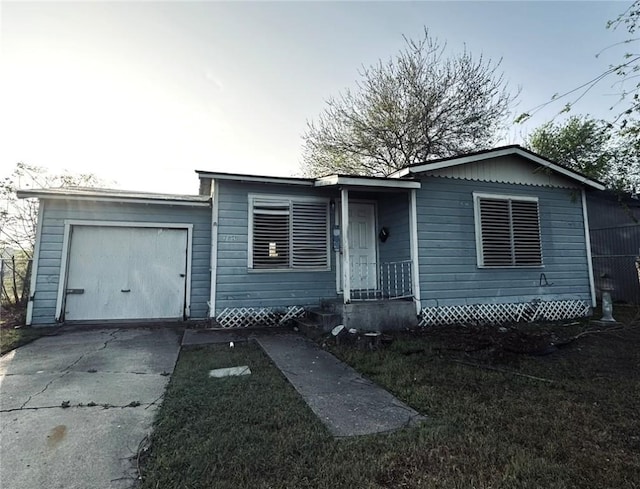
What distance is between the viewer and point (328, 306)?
670 cm

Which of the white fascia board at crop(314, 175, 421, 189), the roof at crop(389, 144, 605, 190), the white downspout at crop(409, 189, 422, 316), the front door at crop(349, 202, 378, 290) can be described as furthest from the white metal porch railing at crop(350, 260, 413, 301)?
the roof at crop(389, 144, 605, 190)

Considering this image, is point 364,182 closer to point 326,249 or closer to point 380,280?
point 326,249

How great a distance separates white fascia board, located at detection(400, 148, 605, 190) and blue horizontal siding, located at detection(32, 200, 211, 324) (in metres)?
4.65

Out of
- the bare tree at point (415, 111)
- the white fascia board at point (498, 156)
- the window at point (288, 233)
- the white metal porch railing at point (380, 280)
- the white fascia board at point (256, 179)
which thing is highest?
the bare tree at point (415, 111)

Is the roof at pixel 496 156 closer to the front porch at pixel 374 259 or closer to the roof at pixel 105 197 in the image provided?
the front porch at pixel 374 259

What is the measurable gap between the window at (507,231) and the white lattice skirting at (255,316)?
4.29 meters

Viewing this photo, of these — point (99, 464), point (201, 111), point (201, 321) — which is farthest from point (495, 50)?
point (99, 464)

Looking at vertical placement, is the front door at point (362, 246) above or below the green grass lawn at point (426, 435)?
above

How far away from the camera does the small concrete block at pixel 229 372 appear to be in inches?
149

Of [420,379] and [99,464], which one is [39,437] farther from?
[420,379]

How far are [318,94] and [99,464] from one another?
12989mm

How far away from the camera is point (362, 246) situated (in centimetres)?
786

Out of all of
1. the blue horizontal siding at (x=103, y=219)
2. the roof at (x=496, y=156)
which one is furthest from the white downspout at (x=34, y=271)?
the roof at (x=496, y=156)

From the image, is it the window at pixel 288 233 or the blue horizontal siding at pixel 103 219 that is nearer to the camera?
the blue horizontal siding at pixel 103 219
